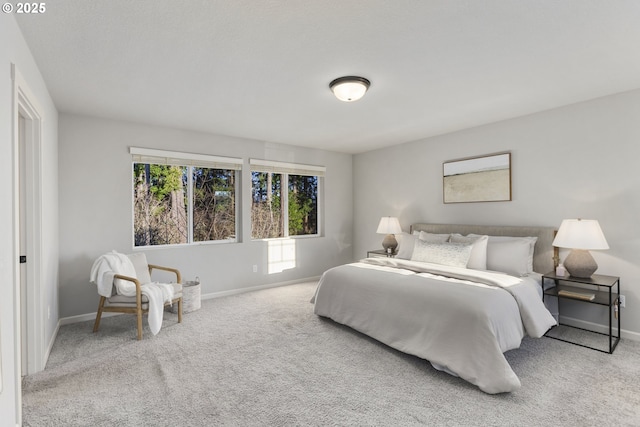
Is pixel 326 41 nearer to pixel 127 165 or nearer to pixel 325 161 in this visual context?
pixel 127 165

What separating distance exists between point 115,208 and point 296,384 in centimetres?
311

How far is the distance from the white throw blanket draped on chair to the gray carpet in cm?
23

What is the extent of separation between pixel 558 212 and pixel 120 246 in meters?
5.18

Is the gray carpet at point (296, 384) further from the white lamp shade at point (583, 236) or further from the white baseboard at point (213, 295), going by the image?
the white lamp shade at point (583, 236)

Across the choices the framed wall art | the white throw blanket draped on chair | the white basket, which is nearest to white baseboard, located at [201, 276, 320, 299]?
the white basket

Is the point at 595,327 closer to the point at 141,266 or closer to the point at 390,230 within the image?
the point at 390,230

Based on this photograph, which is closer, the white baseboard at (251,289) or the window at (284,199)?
the white baseboard at (251,289)

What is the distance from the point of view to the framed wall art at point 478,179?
4.01 meters

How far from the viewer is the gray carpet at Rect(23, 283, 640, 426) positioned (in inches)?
77.6

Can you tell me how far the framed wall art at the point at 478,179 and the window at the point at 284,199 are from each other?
7.22 ft

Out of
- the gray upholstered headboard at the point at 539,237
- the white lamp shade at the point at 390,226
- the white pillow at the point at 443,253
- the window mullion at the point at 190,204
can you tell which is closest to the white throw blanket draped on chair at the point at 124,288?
the window mullion at the point at 190,204

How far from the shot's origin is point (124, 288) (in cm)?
322

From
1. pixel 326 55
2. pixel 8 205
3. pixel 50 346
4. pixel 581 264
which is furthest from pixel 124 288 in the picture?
pixel 581 264

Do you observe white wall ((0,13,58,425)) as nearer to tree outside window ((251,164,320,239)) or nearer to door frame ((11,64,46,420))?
door frame ((11,64,46,420))
